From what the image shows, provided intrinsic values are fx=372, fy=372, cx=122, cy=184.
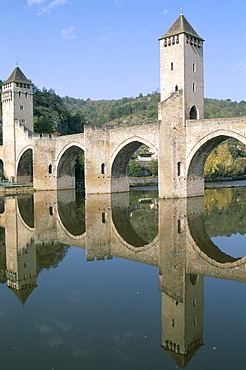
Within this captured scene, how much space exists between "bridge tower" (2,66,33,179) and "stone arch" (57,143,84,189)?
319 inches

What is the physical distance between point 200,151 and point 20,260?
722 inches

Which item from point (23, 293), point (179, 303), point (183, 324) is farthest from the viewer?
point (23, 293)

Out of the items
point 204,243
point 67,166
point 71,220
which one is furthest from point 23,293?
point 67,166

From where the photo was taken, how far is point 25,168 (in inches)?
1849

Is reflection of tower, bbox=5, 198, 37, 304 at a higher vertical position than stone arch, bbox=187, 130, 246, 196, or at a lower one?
lower

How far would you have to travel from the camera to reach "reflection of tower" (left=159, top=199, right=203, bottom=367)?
615cm

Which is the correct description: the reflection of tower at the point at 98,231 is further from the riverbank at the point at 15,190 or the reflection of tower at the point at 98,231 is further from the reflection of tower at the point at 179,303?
the riverbank at the point at 15,190

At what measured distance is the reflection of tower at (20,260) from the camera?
9.27 meters

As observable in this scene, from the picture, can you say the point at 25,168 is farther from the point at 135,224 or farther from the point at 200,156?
the point at 135,224

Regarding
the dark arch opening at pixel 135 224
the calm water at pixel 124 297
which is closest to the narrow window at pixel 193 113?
the dark arch opening at pixel 135 224

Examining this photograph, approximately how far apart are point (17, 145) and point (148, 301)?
39.8 m

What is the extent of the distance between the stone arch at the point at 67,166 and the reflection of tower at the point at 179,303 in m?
26.9

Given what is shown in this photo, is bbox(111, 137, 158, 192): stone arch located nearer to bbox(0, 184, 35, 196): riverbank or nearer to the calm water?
bbox(0, 184, 35, 196): riverbank

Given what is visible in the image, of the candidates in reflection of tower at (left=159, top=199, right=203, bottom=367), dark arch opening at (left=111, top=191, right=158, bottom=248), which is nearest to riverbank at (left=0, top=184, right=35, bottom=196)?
dark arch opening at (left=111, top=191, right=158, bottom=248)
